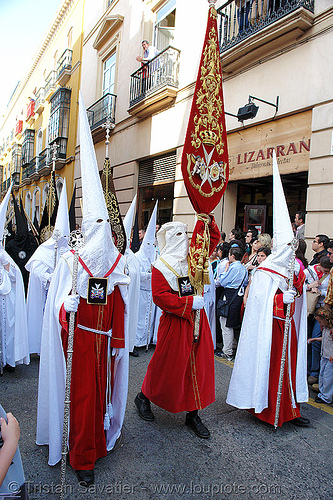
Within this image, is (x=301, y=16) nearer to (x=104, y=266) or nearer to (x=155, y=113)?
(x=155, y=113)

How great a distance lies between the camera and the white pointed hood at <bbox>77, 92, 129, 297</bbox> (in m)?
2.59

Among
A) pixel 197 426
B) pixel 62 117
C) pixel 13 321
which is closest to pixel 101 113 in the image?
pixel 62 117

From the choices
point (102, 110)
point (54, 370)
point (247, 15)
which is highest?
point (102, 110)

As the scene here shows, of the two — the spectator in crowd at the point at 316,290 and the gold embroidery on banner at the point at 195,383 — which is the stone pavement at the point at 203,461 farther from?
the spectator in crowd at the point at 316,290

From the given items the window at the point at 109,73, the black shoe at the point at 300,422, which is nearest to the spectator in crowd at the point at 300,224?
the black shoe at the point at 300,422

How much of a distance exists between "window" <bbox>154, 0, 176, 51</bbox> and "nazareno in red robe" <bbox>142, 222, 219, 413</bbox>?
11.9 metres

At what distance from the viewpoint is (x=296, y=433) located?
11.4 ft

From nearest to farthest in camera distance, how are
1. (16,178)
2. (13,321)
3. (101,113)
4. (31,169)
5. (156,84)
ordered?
1. (13,321)
2. (156,84)
3. (101,113)
4. (31,169)
5. (16,178)

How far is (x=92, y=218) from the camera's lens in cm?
266

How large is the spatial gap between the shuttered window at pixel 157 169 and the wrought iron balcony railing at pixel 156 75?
2.04 m

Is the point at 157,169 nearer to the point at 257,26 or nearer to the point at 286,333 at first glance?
the point at 257,26

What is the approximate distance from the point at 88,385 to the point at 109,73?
16.1 metres

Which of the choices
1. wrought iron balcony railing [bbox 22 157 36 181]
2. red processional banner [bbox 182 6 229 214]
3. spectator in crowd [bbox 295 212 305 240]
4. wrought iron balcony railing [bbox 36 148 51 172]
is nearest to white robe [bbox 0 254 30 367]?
red processional banner [bbox 182 6 229 214]

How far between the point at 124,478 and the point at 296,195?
22.9 ft
